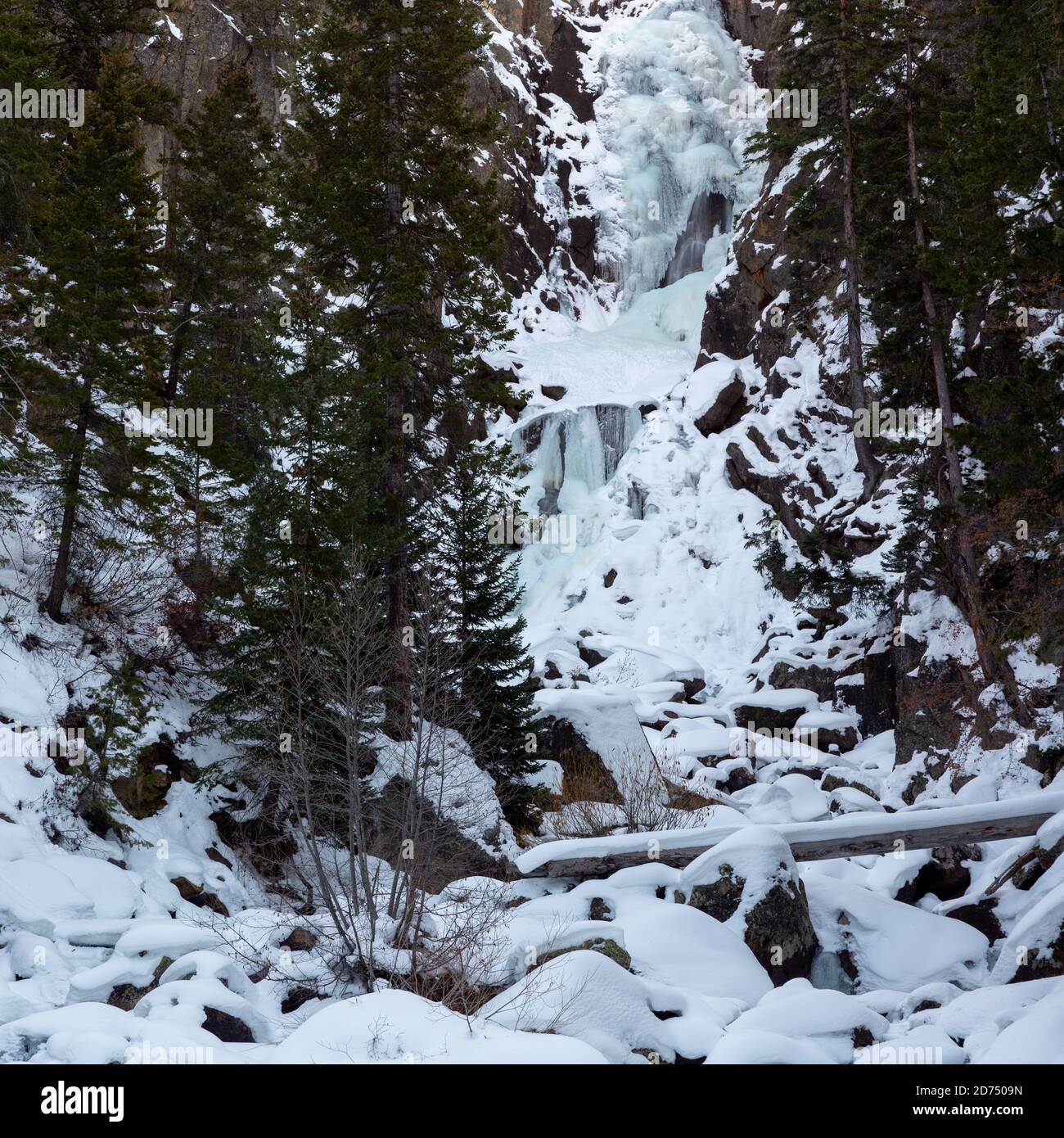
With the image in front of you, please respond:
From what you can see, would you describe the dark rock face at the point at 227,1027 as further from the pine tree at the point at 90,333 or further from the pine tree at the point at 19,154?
the pine tree at the point at 19,154

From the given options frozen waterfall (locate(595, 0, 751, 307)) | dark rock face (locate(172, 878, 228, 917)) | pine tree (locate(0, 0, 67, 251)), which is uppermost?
frozen waterfall (locate(595, 0, 751, 307))

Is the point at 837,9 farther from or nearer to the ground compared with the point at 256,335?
farther from the ground

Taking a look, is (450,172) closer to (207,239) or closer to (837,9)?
(207,239)

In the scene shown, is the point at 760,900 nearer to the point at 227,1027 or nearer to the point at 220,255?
the point at 227,1027

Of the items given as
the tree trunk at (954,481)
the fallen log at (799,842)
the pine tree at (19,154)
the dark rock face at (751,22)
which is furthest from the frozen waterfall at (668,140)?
the fallen log at (799,842)

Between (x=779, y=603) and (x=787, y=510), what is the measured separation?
9.36ft

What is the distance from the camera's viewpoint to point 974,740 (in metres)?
17.8

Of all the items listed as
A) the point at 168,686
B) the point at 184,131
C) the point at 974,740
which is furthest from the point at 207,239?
the point at 974,740

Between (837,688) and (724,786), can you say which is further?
→ (837,688)

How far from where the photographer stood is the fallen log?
12.8 metres

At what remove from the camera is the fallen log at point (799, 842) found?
1278 centimetres

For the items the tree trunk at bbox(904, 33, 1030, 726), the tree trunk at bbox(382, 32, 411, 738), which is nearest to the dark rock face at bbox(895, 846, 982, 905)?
the tree trunk at bbox(904, 33, 1030, 726)

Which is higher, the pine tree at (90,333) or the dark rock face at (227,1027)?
the pine tree at (90,333)

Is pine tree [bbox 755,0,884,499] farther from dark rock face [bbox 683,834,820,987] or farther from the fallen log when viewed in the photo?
dark rock face [bbox 683,834,820,987]
